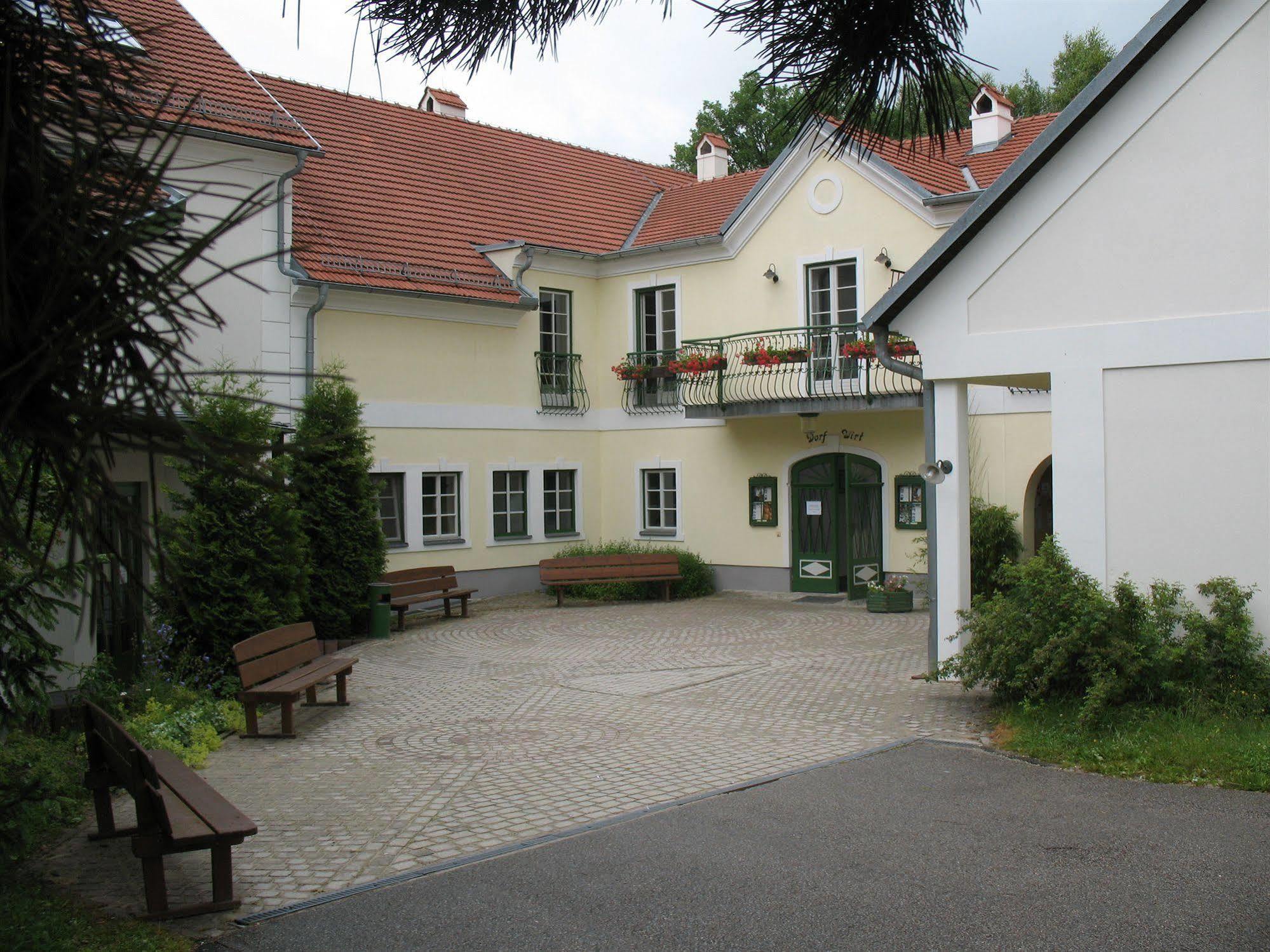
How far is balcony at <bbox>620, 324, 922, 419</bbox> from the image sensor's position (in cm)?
1788

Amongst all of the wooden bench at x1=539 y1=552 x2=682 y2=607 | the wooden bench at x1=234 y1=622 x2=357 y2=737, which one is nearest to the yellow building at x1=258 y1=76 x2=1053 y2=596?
the wooden bench at x1=539 y1=552 x2=682 y2=607

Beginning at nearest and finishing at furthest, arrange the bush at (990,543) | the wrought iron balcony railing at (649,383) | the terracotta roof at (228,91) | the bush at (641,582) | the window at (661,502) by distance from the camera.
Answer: the terracotta roof at (228,91), the bush at (990,543), the bush at (641,582), the wrought iron balcony railing at (649,383), the window at (661,502)

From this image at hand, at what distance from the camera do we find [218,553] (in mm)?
11992

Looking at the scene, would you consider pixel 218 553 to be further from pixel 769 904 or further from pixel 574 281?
pixel 574 281

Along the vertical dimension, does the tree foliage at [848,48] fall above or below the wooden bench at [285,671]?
above

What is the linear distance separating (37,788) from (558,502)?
16290 mm

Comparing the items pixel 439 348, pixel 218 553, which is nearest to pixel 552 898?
pixel 218 553

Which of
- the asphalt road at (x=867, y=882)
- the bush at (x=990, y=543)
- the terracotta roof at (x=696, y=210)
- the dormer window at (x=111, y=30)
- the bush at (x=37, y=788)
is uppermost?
the terracotta roof at (x=696, y=210)

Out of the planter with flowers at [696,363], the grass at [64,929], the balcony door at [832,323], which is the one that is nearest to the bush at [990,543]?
the balcony door at [832,323]

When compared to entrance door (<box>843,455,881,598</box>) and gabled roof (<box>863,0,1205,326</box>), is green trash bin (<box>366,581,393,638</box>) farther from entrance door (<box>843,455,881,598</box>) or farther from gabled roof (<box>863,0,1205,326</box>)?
gabled roof (<box>863,0,1205,326</box>)

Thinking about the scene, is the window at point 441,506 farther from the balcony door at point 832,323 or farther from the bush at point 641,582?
the balcony door at point 832,323

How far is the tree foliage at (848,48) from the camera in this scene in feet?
11.2

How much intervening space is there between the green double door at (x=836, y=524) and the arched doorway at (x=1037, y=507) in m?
2.54

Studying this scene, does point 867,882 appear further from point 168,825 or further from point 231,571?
point 231,571
